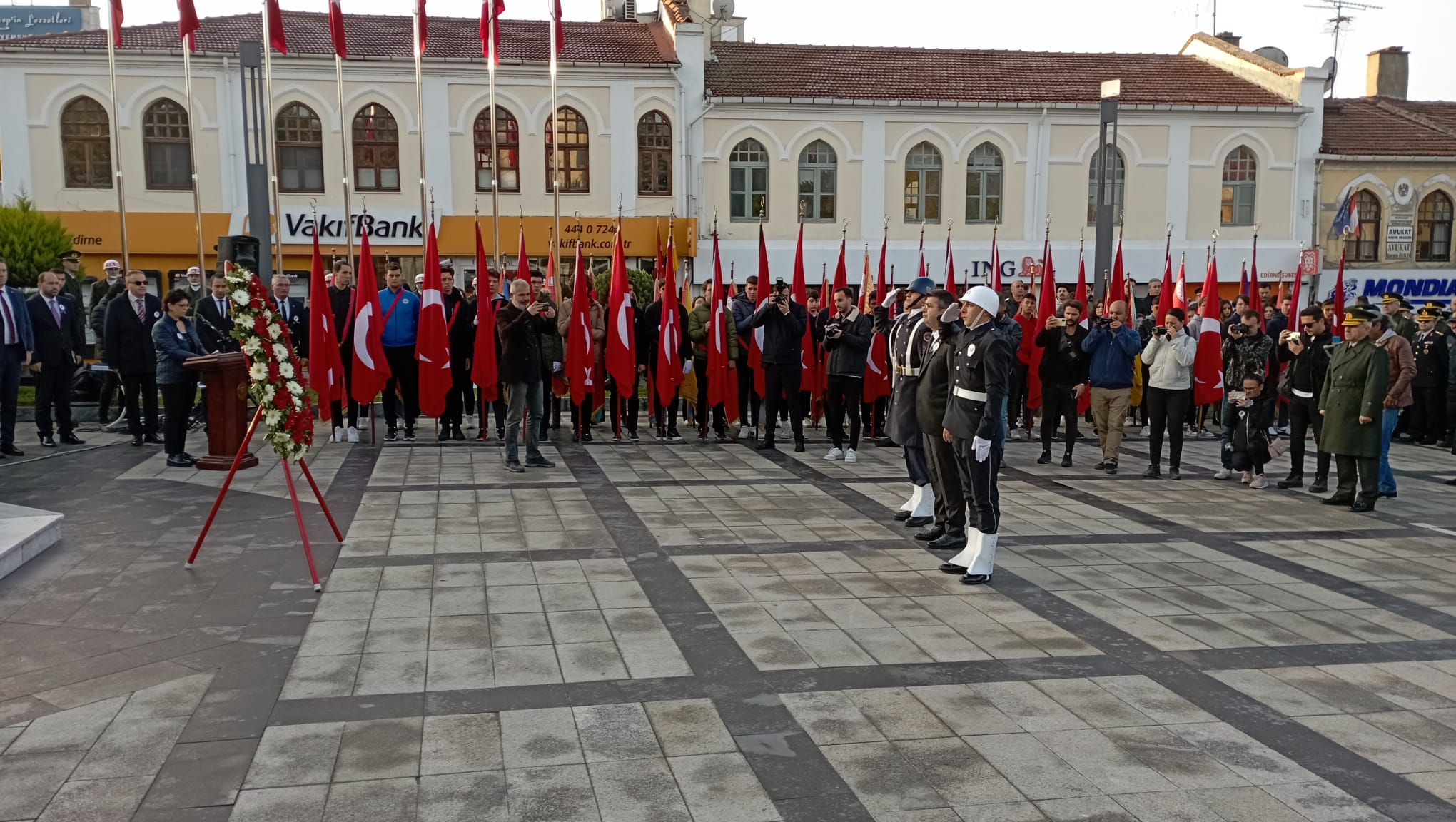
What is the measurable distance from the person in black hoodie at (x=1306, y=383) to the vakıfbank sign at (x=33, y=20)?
54034 mm

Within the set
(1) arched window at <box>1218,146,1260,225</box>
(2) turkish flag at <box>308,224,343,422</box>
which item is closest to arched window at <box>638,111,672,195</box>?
(1) arched window at <box>1218,146,1260,225</box>

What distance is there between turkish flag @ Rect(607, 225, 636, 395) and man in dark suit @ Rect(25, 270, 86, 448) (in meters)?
6.39

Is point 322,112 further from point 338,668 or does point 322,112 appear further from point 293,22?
point 338,668

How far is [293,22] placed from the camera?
30.0 metres

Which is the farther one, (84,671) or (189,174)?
(189,174)

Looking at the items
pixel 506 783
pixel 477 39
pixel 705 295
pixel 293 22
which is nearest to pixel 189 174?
pixel 293 22

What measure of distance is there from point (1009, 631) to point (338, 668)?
3.65m

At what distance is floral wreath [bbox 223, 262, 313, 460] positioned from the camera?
723cm


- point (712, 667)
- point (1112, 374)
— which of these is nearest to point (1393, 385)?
point (1112, 374)

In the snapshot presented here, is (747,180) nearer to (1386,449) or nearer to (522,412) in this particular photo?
(522,412)

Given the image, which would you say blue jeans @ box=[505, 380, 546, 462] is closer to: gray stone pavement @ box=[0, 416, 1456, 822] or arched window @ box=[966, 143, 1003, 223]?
gray stone pavement @ box=[0, 416, 1456, 822]

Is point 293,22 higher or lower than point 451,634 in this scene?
higher

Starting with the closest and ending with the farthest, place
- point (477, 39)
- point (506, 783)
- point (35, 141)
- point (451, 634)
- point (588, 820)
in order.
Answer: point (588, 820)
point (506, 783)
point (451, 634)
point (35, 141)
point (477, 39)

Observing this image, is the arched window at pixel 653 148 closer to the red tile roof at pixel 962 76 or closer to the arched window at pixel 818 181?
the red tile roof at pixel 962 76
